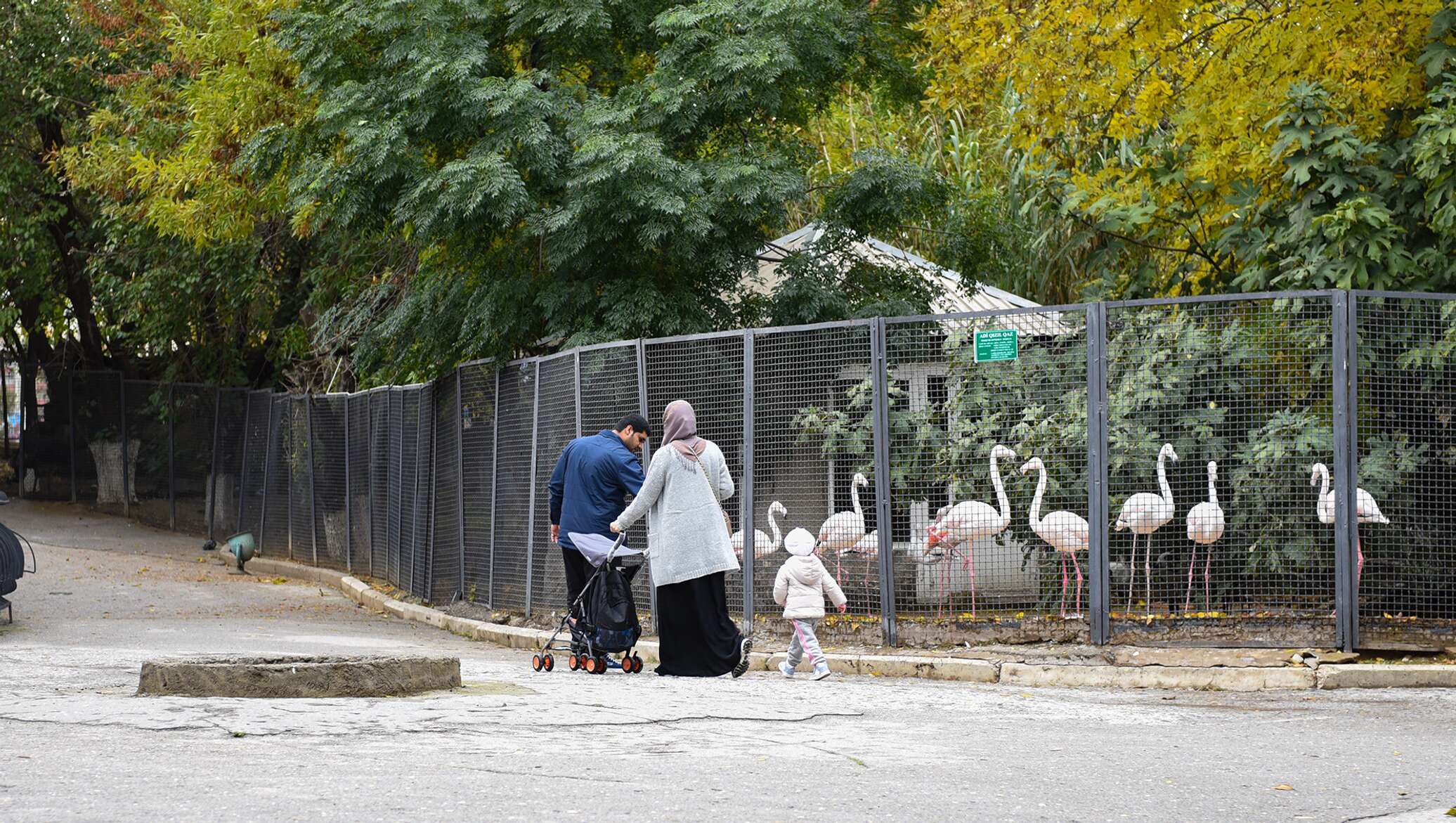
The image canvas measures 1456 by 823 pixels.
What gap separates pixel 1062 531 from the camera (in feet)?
36.7

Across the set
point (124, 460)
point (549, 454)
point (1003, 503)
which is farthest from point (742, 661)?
point (124, 460)

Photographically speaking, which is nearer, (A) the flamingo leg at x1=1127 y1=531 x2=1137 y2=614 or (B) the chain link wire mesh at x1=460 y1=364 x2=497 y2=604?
(A) the flamingo leg at x1=1127 y1=531 x2=1137 y2=614

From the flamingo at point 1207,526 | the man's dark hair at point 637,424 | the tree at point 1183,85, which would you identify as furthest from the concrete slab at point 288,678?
the tree at point 1183,85

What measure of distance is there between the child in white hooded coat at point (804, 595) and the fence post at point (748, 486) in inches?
37.6

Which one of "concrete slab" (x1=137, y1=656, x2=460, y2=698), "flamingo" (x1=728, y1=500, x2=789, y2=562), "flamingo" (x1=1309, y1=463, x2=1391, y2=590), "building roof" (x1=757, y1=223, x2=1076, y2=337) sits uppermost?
"building roof" (x1=757, y1=223, x2=1076, y2=337)

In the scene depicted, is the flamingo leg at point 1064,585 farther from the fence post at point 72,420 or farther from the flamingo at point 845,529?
the fence post at point 72,420

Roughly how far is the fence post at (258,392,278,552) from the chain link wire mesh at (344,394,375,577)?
11.2ft

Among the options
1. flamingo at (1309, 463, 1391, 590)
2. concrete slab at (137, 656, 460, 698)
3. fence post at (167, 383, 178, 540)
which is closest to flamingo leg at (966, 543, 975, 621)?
flamingo at (1309, 463, 1391, 590)

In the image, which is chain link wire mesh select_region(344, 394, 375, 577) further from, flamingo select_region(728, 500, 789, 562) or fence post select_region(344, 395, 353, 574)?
flamingo select_region(728, 500, 789, 562)

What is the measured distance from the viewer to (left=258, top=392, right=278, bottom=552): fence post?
23.7m

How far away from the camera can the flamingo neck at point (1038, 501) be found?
11258 mm

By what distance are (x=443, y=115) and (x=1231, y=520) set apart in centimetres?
826

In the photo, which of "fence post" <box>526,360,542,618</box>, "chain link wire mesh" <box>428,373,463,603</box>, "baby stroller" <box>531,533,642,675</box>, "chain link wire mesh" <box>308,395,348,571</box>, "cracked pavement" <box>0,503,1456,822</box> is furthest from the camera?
"chain link wire mesh" <box>308,395,348,571</box>

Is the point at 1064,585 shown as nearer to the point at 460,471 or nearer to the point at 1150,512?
the point at 1150,512
